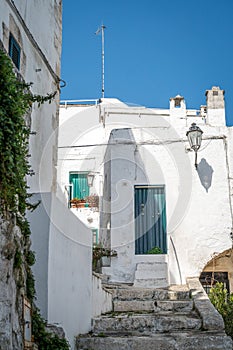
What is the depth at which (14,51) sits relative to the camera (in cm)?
766

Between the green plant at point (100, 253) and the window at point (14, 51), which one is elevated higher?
the window at point (14, 51)

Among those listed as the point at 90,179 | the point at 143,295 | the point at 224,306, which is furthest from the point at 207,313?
the point at 90,179

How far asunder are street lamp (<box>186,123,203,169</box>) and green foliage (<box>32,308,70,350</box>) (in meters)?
7.94

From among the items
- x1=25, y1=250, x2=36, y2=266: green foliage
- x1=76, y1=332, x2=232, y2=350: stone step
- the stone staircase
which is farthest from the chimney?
x1=25, y1=250, x2=36, y2=266: green foliage

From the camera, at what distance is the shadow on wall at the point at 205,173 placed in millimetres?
12352

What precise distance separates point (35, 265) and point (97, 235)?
33.8 ft

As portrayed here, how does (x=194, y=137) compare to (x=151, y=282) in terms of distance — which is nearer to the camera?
(x=151, y=282)

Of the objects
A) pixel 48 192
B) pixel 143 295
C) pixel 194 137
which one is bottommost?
pixel 143 295

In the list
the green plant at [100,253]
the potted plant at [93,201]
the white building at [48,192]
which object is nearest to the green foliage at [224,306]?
the green plant at [100,253]

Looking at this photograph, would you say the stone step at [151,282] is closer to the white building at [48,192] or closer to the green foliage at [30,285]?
the white building at [48,192]

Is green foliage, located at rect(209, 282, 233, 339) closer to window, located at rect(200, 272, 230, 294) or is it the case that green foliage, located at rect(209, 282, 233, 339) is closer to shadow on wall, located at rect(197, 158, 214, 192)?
shadow on wall, located at rect(197, 158, 214, 192)

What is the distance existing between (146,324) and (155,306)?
1086 mm

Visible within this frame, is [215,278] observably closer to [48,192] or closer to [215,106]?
[215,106]

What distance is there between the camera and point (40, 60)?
9.15 meters
